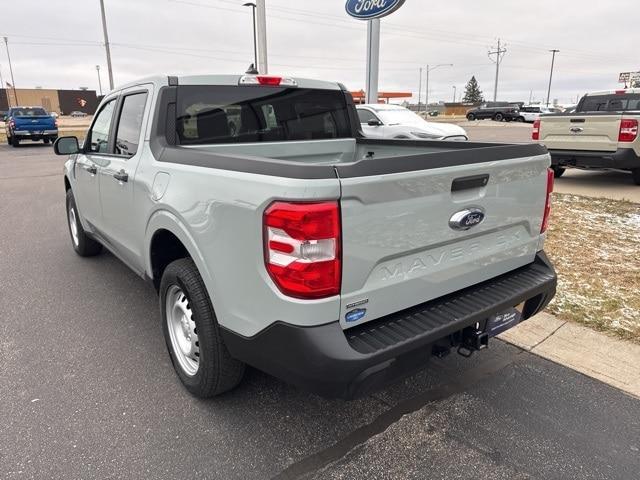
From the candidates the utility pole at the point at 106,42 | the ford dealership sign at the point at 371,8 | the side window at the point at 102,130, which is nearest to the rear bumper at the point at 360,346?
the side window at the point at 102,130

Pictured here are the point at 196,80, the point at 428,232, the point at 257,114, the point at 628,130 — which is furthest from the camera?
the point at 628,130

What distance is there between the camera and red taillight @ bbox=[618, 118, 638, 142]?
8.67 metres

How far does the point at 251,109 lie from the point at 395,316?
2038 mm

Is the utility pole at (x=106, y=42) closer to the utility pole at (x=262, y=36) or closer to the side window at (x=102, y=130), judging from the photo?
the utility pole at (x=262, y=36)

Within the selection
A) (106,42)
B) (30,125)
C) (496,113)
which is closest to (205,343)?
(30,125)

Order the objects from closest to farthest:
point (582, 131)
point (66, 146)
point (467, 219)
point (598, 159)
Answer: point (467, 219), point (66, 146), point (598, 159), point (582, 131)

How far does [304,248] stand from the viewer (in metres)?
2.02

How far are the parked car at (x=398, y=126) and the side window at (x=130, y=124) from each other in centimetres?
962

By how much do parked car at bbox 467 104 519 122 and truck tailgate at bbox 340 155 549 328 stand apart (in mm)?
50998

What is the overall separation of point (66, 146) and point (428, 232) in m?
3.98

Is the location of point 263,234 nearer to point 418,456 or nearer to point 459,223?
point 459,223

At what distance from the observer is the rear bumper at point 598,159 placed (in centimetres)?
880

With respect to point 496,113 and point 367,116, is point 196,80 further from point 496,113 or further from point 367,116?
point 496,113

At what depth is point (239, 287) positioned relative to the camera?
2.28 m
